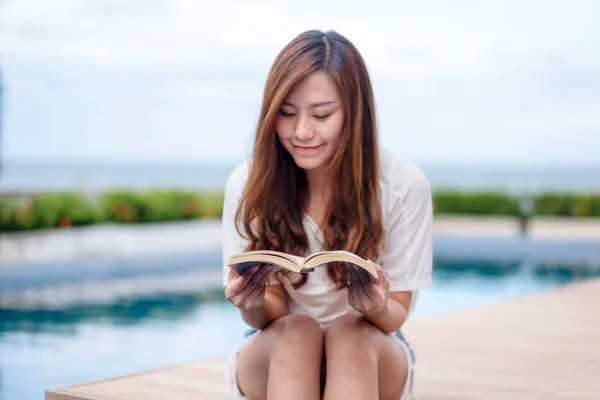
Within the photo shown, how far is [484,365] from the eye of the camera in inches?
144

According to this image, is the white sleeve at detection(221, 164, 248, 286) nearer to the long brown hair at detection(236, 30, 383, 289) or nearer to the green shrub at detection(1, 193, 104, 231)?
the long brown hair at detection(236, 30, 383, 289)

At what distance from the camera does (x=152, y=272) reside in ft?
30.6

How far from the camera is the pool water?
431cm

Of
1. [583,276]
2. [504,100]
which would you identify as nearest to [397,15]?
[504,100]

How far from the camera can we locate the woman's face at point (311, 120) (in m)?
2.22

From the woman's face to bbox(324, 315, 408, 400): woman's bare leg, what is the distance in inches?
16.3

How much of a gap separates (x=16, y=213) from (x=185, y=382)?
20.6 ft

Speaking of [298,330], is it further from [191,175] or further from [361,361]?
[191,175]

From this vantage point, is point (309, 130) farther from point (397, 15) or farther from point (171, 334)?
point (397, 15)

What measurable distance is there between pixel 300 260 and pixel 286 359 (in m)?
0.34

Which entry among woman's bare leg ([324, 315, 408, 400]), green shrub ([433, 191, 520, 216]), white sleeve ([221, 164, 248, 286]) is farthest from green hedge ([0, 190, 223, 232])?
woman's bare leg ([324, 315, 408, 400])

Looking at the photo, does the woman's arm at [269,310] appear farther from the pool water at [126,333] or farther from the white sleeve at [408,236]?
the pool water at [126,333]

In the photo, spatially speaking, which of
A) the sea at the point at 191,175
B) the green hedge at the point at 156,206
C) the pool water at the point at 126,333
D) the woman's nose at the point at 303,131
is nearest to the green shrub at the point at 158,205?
the green hedge at the point at 156,206

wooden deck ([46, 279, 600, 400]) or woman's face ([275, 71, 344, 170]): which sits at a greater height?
woman's face ([275, 71, 344, 170])
